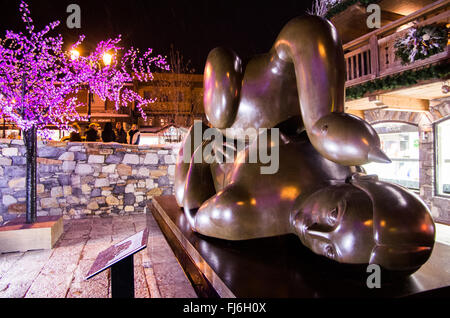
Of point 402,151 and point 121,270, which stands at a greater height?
point 402,151

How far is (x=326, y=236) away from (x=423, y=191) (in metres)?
7.36

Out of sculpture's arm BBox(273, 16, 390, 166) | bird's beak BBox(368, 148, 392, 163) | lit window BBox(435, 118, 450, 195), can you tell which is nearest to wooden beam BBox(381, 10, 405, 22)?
lit window BBox(435, 118, 450, 195)

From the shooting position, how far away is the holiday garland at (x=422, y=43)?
509 centimetres

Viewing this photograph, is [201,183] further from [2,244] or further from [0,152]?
[0,152]

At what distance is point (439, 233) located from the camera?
503 centimetres

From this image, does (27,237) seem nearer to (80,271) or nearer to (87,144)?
(80,271)

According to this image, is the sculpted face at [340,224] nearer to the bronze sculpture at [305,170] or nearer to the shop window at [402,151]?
the bronze sculpture at [305,170]

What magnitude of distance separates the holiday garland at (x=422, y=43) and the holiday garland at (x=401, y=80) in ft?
0.97

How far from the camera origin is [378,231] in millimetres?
817

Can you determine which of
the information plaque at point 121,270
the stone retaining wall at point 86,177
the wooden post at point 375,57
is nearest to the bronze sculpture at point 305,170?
the information plaque at point 121,270

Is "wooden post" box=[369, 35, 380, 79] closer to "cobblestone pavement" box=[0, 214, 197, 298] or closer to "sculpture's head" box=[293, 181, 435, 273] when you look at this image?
"cobblestone pavement" box=[0, 214, 197, 298]

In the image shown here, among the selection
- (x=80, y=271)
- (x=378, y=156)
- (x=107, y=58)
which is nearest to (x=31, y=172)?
(x=80, y=271)

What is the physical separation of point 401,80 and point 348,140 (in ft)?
19.2

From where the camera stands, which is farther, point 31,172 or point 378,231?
point 31,172
